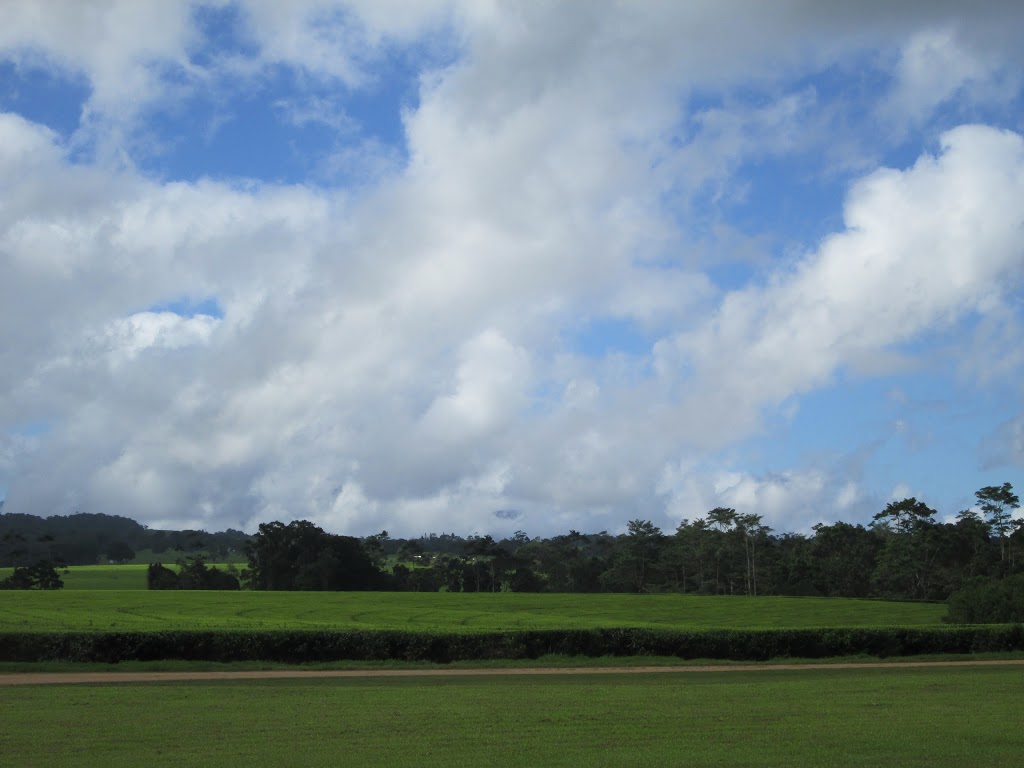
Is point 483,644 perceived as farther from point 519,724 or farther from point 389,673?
point 519,724

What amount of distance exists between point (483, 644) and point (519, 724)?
16794 millimetres

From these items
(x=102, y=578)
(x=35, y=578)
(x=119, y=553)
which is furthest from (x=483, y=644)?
(x=119, y=553)

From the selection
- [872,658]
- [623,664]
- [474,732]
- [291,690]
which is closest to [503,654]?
[623,664]

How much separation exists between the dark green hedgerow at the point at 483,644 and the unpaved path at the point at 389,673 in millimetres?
1827

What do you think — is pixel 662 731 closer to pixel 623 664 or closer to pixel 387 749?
pixel 387 749

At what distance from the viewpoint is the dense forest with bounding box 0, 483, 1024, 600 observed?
277ft

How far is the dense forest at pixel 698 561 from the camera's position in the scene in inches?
3319

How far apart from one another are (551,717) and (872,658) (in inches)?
925

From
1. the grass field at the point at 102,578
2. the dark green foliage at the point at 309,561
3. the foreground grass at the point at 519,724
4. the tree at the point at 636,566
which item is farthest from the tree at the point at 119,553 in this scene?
the foreground grass at the point at 519,724

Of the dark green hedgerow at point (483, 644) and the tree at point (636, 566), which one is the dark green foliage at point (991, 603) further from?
the tree at point (636, 566)

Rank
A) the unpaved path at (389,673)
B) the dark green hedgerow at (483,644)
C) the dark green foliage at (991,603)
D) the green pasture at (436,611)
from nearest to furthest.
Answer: the unpaved path at (389,673) < the dark green hedgerow at (483,644) < the green pasture at (436,611) < the dark green foliage at (991,603)

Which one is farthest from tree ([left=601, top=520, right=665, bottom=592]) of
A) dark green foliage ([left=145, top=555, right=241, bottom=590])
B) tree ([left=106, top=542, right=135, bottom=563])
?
tree ([left=106, top=542, right=135, bottom=563])

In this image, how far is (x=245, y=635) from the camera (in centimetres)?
3366

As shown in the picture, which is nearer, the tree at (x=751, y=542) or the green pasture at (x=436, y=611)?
the green pasture at (x=436, y=611)
